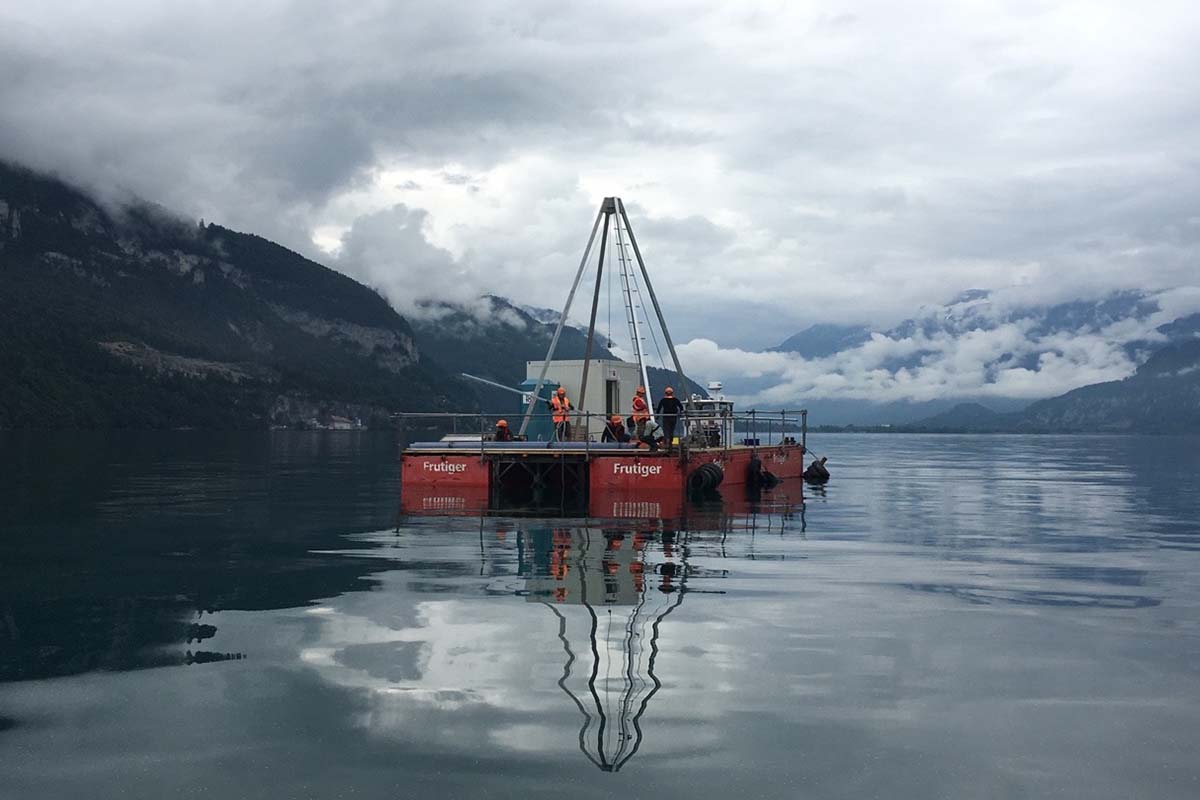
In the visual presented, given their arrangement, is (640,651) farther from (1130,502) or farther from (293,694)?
(1130,502)

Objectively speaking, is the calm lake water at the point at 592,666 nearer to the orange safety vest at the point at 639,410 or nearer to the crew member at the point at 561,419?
the orange safety vest at the point at 639,410

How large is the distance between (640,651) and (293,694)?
4138 mm

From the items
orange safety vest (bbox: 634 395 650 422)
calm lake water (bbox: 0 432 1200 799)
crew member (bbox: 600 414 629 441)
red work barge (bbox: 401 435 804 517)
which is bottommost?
calm lake water (bbox: 0 432 1200 799)

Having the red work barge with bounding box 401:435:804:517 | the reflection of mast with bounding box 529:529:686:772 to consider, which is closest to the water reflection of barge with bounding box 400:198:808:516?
the red work barge with bounding box 401:435:804:517

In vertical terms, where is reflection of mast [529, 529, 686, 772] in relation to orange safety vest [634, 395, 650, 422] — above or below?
below

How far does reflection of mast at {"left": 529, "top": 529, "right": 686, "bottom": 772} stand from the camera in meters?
10.4

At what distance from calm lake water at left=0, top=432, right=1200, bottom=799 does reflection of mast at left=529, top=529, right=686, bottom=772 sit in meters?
0.06

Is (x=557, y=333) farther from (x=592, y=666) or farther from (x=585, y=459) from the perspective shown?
(x=592, y=666)

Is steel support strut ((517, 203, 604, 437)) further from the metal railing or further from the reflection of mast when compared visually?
the reflection of mast

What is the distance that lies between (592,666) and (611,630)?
2130 millimetres

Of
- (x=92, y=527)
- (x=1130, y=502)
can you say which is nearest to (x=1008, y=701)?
(x=92, y=527)

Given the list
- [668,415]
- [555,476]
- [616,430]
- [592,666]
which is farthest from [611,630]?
[616,430]

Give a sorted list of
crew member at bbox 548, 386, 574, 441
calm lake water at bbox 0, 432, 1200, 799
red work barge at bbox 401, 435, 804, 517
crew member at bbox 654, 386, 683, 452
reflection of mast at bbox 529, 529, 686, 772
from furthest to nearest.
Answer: crew member at bbox 548, 386, 574, 441 → crew member at bbox 654, 386, 683, 452 → red work barge at bbox 401, 435, 804, 517 → reflection of mast at bbox 529, 529, 686, 772 → calm lake water at bbox 0, 432, 1200, 799

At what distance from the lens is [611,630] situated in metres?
15.0
